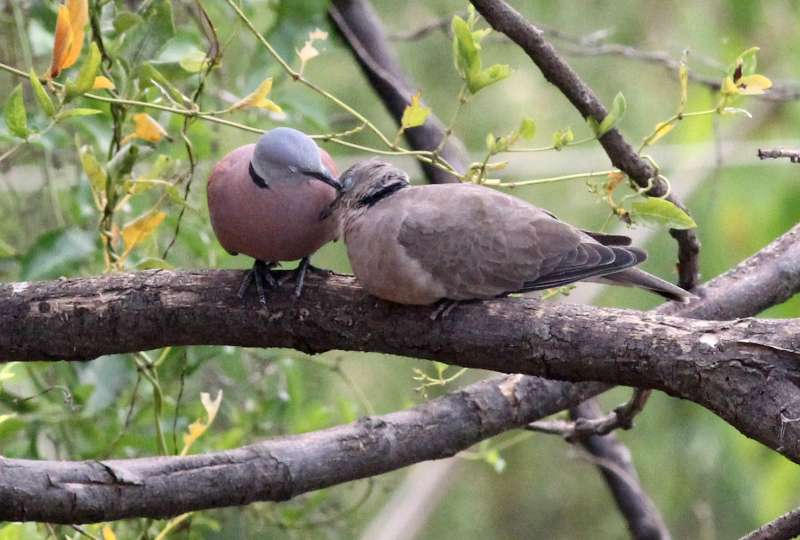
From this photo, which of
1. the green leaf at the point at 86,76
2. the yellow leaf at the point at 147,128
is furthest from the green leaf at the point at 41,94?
the yellow leaf at the point at 147,128

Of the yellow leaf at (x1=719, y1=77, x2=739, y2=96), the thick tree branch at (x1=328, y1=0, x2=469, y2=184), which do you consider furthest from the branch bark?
the thick tree branch at (x1=328, y1=0, x2=469, y2=184)

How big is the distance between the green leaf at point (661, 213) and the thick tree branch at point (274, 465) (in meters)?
0.33

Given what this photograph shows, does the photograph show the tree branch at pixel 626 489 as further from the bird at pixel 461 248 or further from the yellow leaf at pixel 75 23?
the yellow leaf at pixel 75 23

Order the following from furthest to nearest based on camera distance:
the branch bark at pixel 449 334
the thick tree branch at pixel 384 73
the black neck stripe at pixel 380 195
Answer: the thick tree branch at pixel 384 73 → the black neck stripe at pixel 380 195 → the branch bark at pixel 449 334

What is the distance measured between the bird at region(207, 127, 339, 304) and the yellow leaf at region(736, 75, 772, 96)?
0.56 m

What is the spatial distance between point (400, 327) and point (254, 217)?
0.92 feet

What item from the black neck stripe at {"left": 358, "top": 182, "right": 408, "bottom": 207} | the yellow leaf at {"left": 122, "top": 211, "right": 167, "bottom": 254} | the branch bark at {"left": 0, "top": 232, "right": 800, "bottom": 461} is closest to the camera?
the branch bark at {"left": 0, "top": 232, "right": 800, "bottom": 461}

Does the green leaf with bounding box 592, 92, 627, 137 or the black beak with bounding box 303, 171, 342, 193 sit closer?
the green leaf with bounding box 592, 92, 627, 137

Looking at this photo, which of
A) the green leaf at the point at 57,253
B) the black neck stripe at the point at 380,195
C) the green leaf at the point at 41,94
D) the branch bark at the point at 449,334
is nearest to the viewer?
the branch bark at the point at 449,334

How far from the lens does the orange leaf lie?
3.96 ft

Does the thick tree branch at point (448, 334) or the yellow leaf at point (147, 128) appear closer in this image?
the thick tree branch at point (448, 334)

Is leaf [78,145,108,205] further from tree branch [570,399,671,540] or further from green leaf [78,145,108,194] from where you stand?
tree branch [570,399,671,540]

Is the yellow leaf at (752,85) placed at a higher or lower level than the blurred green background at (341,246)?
higher

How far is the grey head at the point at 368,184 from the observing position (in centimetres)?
139
